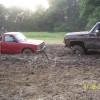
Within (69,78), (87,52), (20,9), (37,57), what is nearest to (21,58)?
(37,57)

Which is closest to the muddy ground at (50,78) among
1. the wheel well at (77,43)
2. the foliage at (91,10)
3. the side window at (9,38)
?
the wheel well at (77,43)

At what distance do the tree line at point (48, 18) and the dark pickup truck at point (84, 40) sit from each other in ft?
174

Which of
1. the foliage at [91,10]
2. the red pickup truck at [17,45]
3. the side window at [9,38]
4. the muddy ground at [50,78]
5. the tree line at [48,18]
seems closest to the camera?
the muddy ground at [50,78]

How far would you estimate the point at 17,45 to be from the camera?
18109 millimetres

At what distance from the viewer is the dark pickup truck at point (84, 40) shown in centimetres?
1692

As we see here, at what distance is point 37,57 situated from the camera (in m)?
16.5

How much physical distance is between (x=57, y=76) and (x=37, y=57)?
4.77 m

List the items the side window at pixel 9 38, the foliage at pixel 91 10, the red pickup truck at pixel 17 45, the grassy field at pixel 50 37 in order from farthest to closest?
the foliage at pixel 91 10 → the grassy field at pixel 50 37 → the side window at pixel 9 38 → the red pickup truck at pixel 17 45

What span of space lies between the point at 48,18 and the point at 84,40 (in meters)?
59.5

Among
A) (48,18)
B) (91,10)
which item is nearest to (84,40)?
(91,10)

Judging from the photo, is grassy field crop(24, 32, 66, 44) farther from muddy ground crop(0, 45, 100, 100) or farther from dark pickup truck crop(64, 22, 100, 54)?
muddy ground crop(0, 45, 100, 100)

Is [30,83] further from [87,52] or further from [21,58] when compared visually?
[87,52]

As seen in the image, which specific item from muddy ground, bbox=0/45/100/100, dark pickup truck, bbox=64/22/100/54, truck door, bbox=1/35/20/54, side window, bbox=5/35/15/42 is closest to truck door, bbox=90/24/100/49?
dark pickup truck, bbox=64/22/100/54

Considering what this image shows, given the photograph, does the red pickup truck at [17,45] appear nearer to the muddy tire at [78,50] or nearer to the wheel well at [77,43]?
the wheel well at [77,43]
